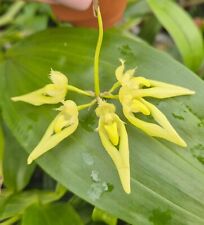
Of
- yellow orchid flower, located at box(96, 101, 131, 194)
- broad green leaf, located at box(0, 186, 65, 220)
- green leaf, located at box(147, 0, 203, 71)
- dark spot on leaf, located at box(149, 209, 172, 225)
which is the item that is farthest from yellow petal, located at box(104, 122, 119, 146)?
green leaf, located at box(147, 0, 203, 71)

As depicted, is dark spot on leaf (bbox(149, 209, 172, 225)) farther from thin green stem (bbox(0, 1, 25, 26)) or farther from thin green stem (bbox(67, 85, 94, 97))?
thin green stem (bbox(0, 1, 25, 26))

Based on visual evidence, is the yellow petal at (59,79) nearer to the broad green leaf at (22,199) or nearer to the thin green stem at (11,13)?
the broad green leaf at (22,199)

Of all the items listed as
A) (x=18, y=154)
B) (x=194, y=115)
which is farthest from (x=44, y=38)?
(x=194, y=115)

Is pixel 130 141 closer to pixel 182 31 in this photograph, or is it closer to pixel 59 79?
pixel 59 79

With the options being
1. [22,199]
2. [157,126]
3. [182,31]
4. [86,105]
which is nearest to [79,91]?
[86,105]

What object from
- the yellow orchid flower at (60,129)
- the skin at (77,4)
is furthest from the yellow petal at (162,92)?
the skin at (77,4)

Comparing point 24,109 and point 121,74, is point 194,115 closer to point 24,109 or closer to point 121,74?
point 121,74
